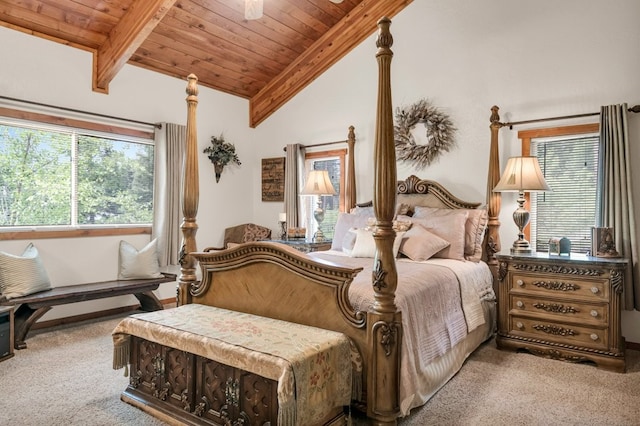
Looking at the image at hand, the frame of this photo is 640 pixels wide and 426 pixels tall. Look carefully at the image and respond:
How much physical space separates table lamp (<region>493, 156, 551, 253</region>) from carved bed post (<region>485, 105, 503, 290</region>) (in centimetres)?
27

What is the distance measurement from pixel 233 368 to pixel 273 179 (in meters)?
4.25

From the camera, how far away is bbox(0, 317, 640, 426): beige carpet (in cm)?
235

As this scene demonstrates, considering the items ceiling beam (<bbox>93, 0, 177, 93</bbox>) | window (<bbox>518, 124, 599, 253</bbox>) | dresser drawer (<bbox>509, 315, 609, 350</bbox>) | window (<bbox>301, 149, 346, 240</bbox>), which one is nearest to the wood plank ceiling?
ceiling beam (<bbox>93, 0, 177, 93</bbox>)

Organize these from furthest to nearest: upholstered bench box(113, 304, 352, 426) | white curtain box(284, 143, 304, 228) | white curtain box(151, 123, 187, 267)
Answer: white curtain box(284, 143, 304, 228)
white curtain box(151, 123, 187, 267)
upholstered bench box(113, 304, 352, 426)

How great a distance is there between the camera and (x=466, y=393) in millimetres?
2662

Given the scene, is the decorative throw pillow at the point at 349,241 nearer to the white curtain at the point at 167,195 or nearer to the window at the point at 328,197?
the window at the point at 328,197

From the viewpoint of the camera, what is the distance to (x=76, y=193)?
14.6ft

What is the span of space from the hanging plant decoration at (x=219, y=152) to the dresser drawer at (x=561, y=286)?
158 inches

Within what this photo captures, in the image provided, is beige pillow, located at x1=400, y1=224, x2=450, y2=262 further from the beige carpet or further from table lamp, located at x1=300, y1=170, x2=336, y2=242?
table lamp, located at x1=300, y1=170, x2=336, y2=242

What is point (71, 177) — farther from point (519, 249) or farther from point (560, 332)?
point (560, 332)

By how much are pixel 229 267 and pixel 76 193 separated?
269 centimetres

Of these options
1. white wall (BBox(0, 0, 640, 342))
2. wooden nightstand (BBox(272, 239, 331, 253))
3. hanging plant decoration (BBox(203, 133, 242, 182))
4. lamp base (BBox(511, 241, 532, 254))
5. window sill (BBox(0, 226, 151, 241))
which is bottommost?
wooden nightstand (BBox(272, 239, 331, 253))

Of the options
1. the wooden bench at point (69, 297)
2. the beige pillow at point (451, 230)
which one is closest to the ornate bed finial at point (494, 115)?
the beige pillow at point (451, 230)

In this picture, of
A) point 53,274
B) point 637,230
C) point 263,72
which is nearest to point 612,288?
point 637,230
